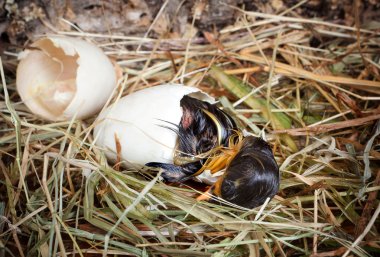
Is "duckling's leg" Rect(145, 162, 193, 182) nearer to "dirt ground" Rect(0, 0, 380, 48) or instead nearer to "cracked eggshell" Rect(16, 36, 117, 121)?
"cracked eggshell" Rect(16, 36, 117, 121)

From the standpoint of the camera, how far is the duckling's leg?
1.31 m

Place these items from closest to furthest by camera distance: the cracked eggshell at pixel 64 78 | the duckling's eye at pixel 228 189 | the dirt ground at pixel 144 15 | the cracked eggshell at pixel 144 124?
the duckling's eye at pixel 228 189 → the cracked eggshell at pixel 144 124 → the cracked eggshell at pixel 64 78 → the dirt ground at pixel 144 15

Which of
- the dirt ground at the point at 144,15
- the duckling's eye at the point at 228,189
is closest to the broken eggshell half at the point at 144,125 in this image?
the duckling's eye at the point at 228,189

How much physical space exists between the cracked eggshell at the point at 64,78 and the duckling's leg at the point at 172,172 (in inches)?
13.0

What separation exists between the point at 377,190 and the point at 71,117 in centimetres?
98

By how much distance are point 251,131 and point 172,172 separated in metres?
0.41

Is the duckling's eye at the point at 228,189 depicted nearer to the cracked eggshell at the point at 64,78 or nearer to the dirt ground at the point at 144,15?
the cracked eggshell at the point at 64,78

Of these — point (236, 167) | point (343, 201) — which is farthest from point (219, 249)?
point (343, 201)

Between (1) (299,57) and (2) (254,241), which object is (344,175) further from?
(1) (299,57)

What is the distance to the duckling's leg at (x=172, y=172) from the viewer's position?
4.30 feet

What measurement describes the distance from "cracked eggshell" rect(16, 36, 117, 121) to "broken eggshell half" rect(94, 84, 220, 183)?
0.09 m

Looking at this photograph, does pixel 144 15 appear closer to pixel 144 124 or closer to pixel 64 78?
pixel 64 78

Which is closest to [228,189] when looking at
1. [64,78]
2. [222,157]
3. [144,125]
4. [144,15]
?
[222,157]

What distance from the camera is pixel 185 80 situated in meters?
1.74
